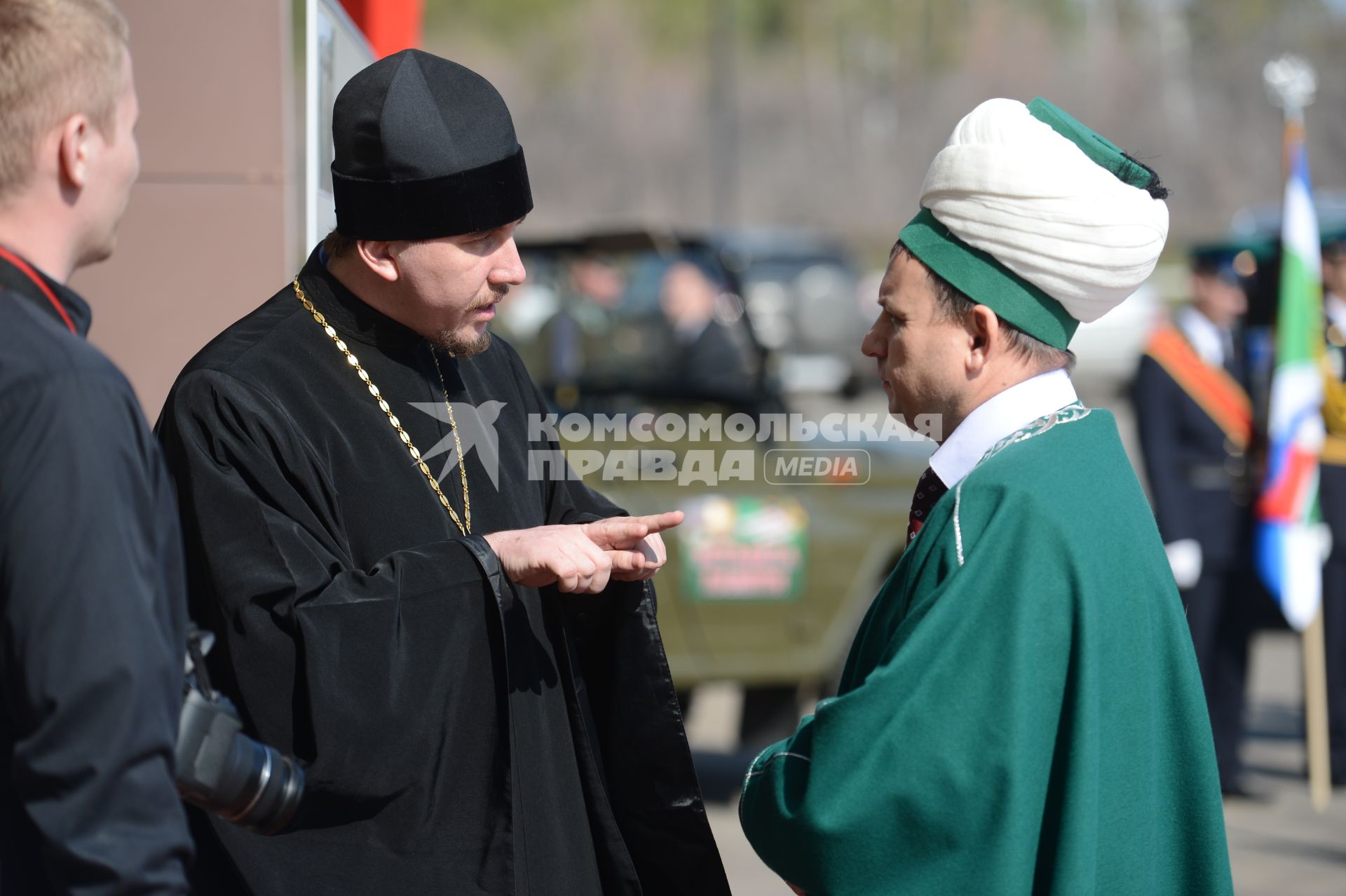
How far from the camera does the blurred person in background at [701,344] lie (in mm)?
6309

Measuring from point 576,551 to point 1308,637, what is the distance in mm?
4922

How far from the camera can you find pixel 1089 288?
1.99 metres

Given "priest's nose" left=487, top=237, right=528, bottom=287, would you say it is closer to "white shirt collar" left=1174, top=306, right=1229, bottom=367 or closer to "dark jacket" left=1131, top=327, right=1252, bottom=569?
"dark jacket" left=1131, top=327, right=1252, bottom=569

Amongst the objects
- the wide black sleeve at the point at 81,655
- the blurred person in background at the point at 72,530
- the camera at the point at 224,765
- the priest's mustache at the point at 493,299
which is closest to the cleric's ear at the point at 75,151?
the blurred person in background at the point at 72,530

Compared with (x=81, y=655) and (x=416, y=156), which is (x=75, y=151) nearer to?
(x=81, y=655)

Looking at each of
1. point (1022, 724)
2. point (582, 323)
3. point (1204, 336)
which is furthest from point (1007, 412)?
point (582, 323)

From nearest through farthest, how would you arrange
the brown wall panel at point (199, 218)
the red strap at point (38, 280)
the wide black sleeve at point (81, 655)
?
the wide black sleeve at point (81, 655), the red strap at point (38, 280), the brown wall panel at point (199, 218)

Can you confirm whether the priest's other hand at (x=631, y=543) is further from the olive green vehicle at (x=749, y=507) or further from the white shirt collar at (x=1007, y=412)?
the olive green vehicle at (x=749, y=507)

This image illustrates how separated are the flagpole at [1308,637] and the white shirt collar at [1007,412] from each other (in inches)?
170

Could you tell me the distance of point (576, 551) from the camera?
7.16 feet

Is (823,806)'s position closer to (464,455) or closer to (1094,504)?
(1094,504)

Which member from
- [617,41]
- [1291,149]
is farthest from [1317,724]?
[617,41]

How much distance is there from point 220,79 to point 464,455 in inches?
66.7

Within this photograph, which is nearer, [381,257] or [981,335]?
[981,335]
